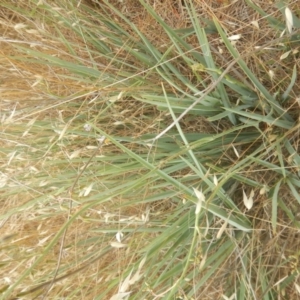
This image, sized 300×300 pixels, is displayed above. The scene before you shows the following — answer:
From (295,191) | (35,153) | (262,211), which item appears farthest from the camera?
(35,153)

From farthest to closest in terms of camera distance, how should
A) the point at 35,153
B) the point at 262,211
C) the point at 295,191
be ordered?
the point at 35,153 → the point at 262,211 → the point at 295,191

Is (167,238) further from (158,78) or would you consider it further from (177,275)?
(158,78)

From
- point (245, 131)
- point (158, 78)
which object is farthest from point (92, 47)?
point (245, 131)

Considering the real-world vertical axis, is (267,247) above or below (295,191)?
below

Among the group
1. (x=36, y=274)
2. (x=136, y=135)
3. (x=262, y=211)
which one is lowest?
(x=36, y=274)

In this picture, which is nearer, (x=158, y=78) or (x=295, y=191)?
(x=295, y=191)

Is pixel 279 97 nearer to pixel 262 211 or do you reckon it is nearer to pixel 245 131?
pixel 245 131
